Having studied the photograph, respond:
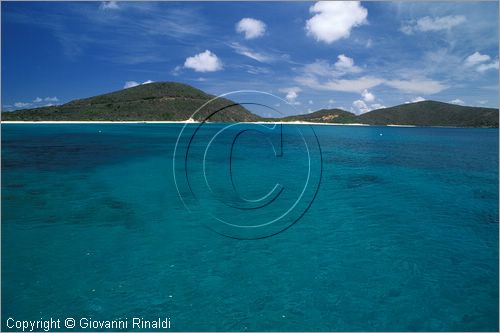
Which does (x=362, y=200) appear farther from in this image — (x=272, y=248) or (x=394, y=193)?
(x=272, y=248)

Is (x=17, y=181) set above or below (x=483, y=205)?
above

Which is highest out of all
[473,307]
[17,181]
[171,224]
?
[17,181]

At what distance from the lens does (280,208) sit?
845 inches

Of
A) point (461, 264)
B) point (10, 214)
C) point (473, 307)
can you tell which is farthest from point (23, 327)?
point (461, 264)

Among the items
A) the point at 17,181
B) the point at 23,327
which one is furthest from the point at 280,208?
the point at 17,181

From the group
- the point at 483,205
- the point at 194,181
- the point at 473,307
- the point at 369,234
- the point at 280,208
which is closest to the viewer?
the point at 473,307

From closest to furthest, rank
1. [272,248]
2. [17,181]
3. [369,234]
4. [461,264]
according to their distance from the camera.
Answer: [461,264] → [272,248] → [369,234] → [17,181]

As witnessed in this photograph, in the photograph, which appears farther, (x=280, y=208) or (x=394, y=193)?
(x=394, y=193)

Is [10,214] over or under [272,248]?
over

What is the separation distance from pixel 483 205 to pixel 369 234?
13.2 m

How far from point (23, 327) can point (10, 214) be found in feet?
39.1

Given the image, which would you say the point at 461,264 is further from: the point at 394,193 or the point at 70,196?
the point at 70,196

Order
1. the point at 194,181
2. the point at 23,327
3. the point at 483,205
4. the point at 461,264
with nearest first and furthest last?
the point at 23,327 → the point at 461,264 → the point at 483,205 → the point at 194,181

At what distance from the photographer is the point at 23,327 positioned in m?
9.04
